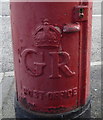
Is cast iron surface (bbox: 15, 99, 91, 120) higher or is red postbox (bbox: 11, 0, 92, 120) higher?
red postbox (bbox: 11, 0, 92, 120)

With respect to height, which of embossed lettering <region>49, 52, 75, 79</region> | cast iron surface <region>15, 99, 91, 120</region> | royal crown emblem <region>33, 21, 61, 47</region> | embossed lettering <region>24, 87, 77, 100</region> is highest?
royal crown emblem <region>33, 21, 61, 47</region>

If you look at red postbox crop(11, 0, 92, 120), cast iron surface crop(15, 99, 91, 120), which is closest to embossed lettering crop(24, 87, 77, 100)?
red postbox crop(11, 0, 92, 120)

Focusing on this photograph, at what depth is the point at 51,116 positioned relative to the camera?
1.98 m

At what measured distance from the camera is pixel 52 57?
5.85ft

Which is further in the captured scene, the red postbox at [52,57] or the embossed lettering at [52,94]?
the embossed lettering at [52,94]

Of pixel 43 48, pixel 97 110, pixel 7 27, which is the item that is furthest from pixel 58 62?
pixel 7 27

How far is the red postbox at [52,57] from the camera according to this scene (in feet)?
5.63

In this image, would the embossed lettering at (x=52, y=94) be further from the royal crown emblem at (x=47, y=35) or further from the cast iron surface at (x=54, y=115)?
the royal crown emblem at (x=47, y=35)

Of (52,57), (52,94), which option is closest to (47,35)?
(52,57)

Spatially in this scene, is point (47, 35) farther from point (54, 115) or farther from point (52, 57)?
point (54, 115)

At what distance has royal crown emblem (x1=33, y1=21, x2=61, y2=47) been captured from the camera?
1710 mm

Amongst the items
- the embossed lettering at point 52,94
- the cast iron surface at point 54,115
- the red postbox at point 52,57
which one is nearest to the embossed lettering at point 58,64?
the red postbox at point 52,57

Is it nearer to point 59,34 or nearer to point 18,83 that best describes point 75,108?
point 18,83

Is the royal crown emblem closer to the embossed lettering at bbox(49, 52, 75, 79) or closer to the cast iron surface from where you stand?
the embossed lettering at bbox(49, 52, 75, 79)
